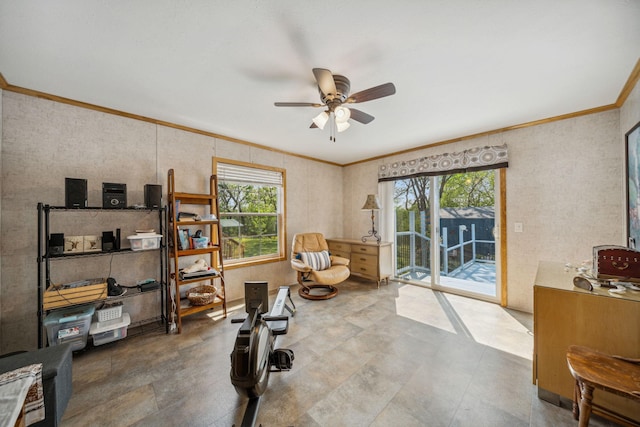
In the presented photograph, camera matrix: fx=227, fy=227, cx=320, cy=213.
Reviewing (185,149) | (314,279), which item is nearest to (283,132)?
(185,149)

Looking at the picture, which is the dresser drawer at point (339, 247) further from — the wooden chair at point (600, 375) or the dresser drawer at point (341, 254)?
the wooden chair at point (600, 375)

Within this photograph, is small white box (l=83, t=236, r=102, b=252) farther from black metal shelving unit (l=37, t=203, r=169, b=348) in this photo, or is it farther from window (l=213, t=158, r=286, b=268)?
window (l=213, t=158, r=286, b=268)

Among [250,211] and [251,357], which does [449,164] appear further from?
[251,357]

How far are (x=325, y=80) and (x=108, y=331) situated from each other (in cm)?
300

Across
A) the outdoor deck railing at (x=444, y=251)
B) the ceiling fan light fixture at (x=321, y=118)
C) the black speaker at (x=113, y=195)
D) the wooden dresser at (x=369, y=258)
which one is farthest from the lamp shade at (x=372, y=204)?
the black speaker at (x=113, y=195)

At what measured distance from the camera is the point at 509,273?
3.01 m

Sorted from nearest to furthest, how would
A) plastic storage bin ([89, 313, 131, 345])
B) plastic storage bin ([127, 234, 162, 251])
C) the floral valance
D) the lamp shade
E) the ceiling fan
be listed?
the ceiling fan → plastic storage bin ([89, 313, 131, 345]) → plastic storage bin ([127, 234, 162, 251]) → the floral valance → the lamp shade

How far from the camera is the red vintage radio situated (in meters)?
1.48

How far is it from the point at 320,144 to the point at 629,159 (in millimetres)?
3225

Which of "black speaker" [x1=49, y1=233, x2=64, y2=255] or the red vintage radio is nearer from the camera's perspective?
the red vintage radio

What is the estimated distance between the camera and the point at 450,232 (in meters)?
3.70

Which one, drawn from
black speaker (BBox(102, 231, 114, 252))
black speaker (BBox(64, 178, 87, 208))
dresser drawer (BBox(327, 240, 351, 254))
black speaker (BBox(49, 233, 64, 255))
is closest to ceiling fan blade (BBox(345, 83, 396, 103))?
black speaker (BBox(64, 178, 87, 208))

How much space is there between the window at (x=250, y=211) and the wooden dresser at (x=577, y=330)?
3.23 meters

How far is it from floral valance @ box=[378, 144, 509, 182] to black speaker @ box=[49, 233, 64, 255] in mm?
4258
